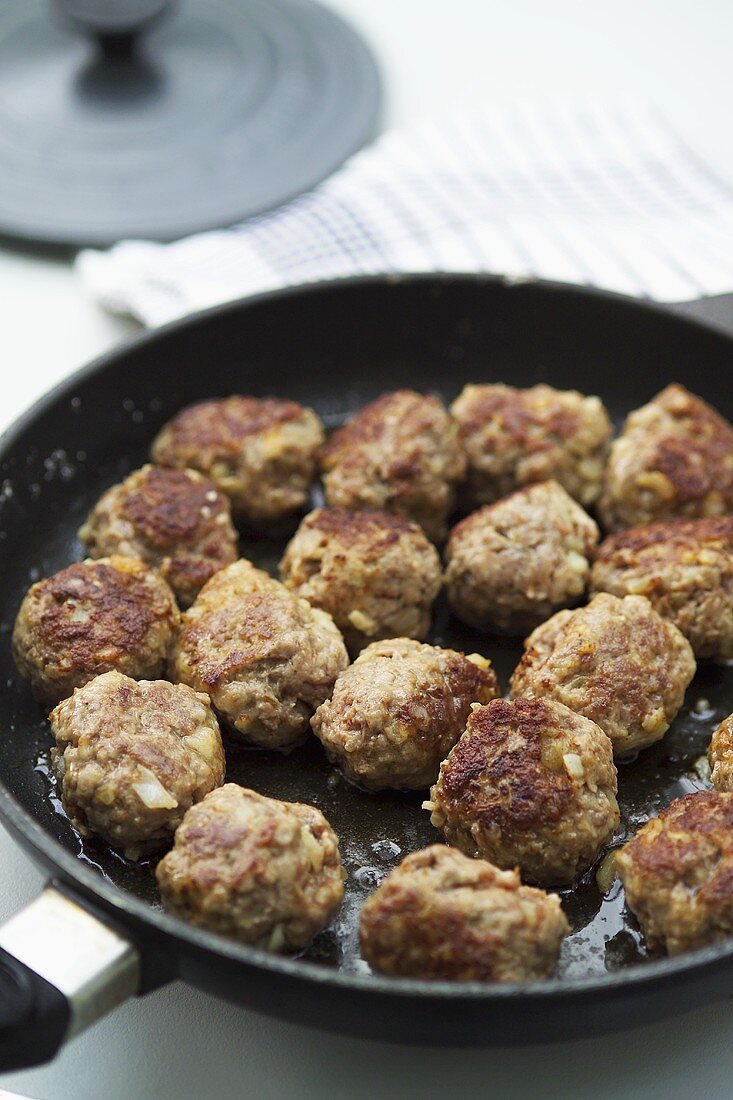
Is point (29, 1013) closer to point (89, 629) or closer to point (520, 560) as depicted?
point (89, 629)

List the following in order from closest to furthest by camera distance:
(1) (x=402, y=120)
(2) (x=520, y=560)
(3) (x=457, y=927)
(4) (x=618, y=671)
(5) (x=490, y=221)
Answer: (3) (x=457, y=927) → (4) (x=618, y=671) → (2) (x=520, y=560) → (5) (x=490, y=221) → (1) (x=402, y=120)

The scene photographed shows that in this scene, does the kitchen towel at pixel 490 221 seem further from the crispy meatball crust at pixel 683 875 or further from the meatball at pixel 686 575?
the crispy meatball crust at pixel 683 875

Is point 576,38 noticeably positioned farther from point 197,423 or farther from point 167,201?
point 197,423

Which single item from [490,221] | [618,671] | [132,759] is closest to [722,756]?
[618,671]

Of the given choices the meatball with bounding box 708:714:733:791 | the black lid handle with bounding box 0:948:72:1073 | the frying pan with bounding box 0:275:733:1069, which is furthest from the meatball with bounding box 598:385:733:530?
the black lid handle with bounding box 0:948:72:1073

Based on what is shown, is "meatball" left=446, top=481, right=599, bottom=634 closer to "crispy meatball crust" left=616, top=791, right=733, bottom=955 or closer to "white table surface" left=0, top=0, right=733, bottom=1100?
"crispy meatball crust" left=616, top=791, right=733, bottom=955

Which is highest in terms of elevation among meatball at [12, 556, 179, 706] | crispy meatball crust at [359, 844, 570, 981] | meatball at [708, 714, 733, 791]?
meatball at [12, 556, 179, 706]
